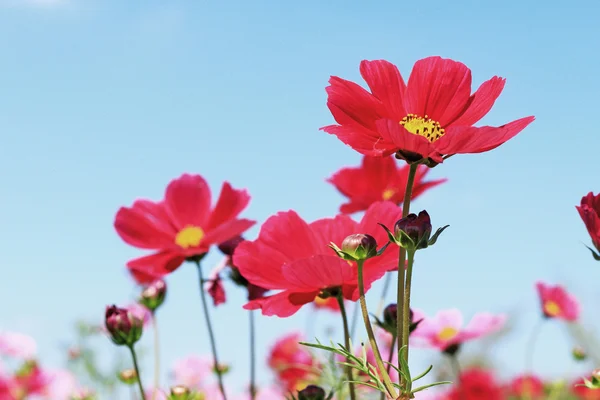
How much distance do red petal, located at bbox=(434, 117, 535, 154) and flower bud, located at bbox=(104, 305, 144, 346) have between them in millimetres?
521

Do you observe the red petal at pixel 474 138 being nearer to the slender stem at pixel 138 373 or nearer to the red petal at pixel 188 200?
the slender stem at pixel 138 373

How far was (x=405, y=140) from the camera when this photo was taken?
1.91 ft

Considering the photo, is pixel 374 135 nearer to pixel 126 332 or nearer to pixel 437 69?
pixel 437 69

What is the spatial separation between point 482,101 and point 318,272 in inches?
8.5

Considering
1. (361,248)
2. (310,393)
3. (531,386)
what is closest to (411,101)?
(361,248)

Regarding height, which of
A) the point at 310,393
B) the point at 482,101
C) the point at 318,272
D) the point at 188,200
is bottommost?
the point at 310,393

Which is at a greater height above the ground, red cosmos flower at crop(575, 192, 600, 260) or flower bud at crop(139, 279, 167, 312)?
flower bud at crop(139, 279, 167, 312)

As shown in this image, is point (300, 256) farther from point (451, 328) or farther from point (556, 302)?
point (556, 302)

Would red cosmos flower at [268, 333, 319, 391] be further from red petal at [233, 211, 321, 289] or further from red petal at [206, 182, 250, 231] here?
red petal at [233, 211, 321, 289]

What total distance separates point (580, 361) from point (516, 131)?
1.29 metres

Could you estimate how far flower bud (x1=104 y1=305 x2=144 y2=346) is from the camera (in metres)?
0.95

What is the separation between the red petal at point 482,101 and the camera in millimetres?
671

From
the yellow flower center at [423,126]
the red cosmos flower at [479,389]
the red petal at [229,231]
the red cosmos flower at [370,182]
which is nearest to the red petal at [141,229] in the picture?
the red petal at [229,231]

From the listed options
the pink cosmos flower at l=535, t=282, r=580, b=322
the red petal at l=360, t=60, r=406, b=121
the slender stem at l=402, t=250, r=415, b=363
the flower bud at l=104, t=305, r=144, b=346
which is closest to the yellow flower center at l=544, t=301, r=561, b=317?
the pink cosmos flower at l=535, t=282, r=580, b=322
